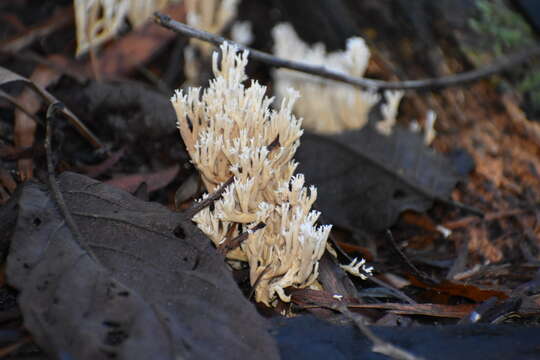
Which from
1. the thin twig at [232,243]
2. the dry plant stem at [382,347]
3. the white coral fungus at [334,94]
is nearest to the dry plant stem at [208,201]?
the thin twig at [232,243]

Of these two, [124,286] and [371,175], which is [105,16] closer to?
[371,175]

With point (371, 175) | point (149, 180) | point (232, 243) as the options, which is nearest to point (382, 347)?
point (232, 243)

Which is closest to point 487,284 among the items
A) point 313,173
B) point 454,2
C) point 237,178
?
point 313,173

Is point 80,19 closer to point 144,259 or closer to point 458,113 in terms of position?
point 144,259

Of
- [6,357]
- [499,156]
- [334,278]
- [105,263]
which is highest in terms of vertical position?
[105,263]

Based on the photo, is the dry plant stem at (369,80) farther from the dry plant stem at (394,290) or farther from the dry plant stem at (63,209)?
the dry plant stem at (394,290)
